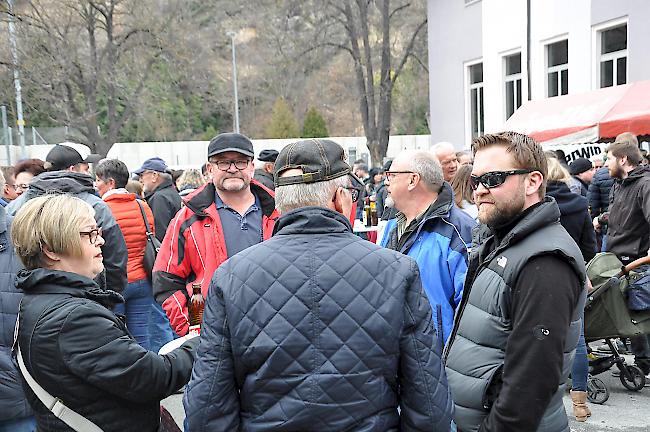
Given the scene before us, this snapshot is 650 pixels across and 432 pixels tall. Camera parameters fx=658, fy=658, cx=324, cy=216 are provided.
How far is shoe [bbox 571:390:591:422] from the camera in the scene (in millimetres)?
5270

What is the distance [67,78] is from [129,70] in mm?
3536

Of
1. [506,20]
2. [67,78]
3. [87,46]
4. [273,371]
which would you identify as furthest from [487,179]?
[87,46]

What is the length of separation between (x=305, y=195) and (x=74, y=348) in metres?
0.96

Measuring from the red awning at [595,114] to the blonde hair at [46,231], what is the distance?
934cm

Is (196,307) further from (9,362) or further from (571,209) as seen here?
(571,209)

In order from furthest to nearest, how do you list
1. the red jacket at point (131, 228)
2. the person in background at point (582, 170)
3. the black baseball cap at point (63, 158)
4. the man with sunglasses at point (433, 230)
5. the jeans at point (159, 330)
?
the person in background at point (582, 170) → the jeans at point (159, 330) → the red jacket at point (131, 228) → the black baseball cap at point (63, 158) → the man with sunglasses at point (433, 230)

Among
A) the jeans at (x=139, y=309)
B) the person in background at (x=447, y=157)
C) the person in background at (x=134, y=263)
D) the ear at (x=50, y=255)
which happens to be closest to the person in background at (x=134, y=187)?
the person in background at (x=134, y=263)

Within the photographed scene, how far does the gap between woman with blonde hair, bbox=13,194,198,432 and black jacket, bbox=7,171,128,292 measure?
2.06 metres

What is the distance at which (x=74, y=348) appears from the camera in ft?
7.41

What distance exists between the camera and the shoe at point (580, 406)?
5270mm

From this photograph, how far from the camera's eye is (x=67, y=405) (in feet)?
7.64

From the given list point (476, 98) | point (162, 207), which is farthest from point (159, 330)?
point (476, 98)

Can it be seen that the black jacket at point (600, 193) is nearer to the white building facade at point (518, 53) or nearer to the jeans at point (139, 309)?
the jeans at point (139, 309)

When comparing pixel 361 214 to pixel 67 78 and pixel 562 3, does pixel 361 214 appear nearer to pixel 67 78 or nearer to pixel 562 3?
pixel 562 3
